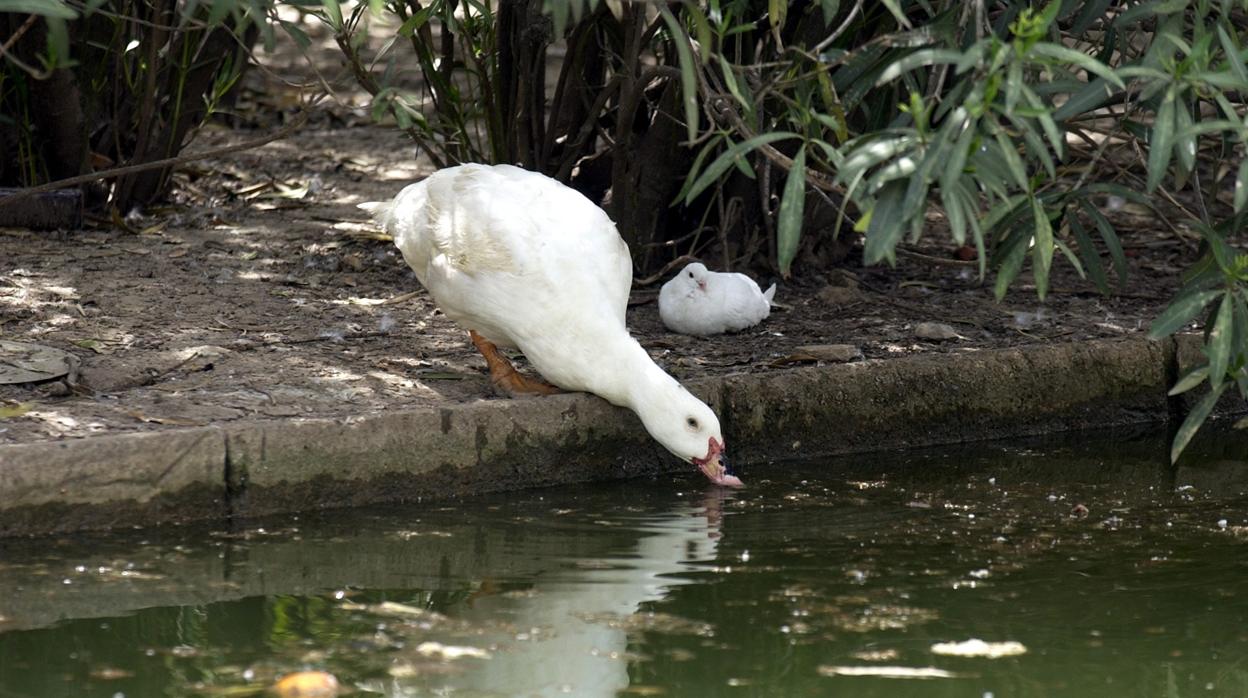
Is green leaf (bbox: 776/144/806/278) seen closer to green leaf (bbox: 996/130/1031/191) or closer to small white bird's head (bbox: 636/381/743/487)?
green leaf (bbox: 996/130/1031/191)

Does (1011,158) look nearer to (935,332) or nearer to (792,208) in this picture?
(792,208)

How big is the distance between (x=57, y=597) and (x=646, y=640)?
1.36m

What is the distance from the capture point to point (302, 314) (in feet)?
18.5

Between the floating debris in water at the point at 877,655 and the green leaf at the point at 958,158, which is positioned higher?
the green leaf at the point at 958,158

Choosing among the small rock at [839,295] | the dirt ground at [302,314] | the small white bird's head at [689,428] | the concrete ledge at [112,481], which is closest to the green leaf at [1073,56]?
the small white bird's head at [689,428]

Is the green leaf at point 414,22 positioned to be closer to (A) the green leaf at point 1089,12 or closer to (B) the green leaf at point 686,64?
(B) the green leaf at point 686,64

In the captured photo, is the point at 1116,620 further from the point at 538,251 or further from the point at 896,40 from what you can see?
the point at 538,251

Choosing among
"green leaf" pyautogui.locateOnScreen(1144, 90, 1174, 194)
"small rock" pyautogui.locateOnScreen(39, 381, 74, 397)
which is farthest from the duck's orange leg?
"green leaf" pyautogui.locateOnScreen(1144, 90, 1174, 194)

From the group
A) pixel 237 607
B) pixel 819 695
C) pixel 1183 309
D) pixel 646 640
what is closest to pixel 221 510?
pixel 237 607

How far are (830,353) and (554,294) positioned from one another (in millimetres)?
1094

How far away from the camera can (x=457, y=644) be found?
329 cm

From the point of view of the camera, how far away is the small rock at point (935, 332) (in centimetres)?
557

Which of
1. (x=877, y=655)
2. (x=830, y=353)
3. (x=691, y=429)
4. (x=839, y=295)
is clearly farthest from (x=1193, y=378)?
(x=839, y=295)

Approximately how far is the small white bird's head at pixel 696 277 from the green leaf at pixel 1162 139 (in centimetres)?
224
